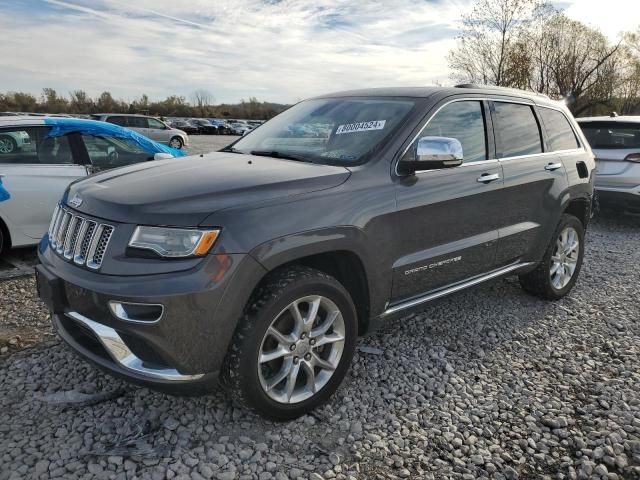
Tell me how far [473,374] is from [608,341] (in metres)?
1.29

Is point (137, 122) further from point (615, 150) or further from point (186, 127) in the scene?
point (615, 150)

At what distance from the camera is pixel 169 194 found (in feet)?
8.20

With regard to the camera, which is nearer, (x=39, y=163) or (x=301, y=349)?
(x=301, y=349)

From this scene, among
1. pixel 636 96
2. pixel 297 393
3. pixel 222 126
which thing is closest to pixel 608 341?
pixel 297 393

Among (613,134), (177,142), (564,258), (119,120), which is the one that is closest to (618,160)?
(613,134)

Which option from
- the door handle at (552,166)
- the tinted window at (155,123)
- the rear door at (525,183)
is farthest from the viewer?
the tinted window at (155,123)

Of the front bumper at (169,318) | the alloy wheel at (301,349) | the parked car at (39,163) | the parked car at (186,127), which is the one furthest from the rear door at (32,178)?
the parked car at (186,127)

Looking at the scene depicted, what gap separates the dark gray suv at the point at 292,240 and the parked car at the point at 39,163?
2.11 meters

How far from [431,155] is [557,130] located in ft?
6.98

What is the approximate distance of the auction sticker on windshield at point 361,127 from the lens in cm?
322

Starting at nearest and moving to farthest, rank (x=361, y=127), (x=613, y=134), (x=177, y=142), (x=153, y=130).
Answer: (x=361, y=127)
(x=613, y=134)
(x=177, y=142)
(x=153, y=130)

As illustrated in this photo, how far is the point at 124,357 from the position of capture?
2.37 metres

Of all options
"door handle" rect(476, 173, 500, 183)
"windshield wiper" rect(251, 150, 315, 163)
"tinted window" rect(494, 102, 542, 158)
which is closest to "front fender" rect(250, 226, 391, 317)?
"windshield wiper" rect(251, 150, 315, 163)

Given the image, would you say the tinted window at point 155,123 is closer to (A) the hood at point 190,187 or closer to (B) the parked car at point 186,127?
(B) the parked car at point 186,127
